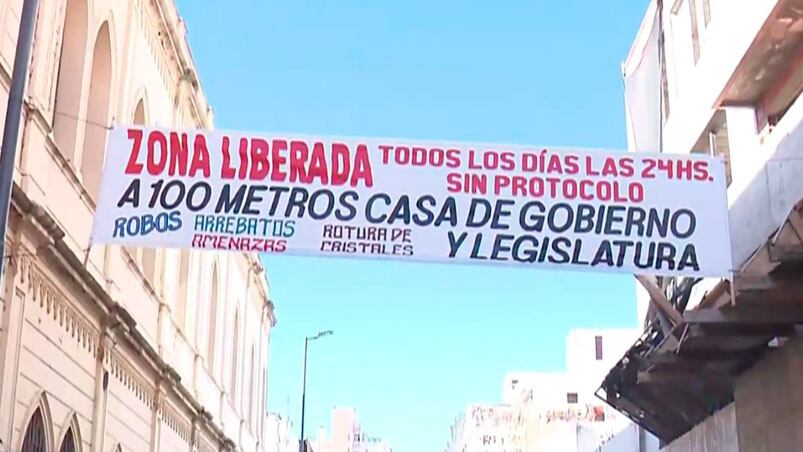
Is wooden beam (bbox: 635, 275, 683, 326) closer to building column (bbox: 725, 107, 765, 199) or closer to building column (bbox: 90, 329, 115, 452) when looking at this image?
building column (bbox: 725, 107, 765, 199)

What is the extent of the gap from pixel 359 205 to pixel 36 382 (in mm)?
4922

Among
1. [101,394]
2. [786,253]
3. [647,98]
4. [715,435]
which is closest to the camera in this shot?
[786,253]

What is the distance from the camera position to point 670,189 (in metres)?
11.2

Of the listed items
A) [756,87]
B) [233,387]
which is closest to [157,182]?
[756,87]

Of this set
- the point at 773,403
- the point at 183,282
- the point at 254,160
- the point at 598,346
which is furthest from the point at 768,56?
the point at 598,346

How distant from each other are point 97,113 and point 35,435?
5.16 meters

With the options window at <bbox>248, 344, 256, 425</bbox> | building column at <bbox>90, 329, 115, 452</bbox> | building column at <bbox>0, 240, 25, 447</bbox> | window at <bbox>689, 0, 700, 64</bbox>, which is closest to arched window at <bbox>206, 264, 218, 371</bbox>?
window at <bbox>248, 344, 256, 425</bbox>

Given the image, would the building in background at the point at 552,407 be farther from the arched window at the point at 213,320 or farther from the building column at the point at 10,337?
the building column at the point at 10,337

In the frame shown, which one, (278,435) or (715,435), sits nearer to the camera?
(715,435)

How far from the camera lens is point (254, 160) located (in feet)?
36.5

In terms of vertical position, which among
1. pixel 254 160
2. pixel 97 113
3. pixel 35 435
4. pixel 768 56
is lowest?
pixel 35 435

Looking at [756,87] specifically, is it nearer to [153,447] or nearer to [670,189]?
[670,189]

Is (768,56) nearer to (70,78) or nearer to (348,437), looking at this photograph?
(70,78)

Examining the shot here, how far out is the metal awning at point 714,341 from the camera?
1102cm
